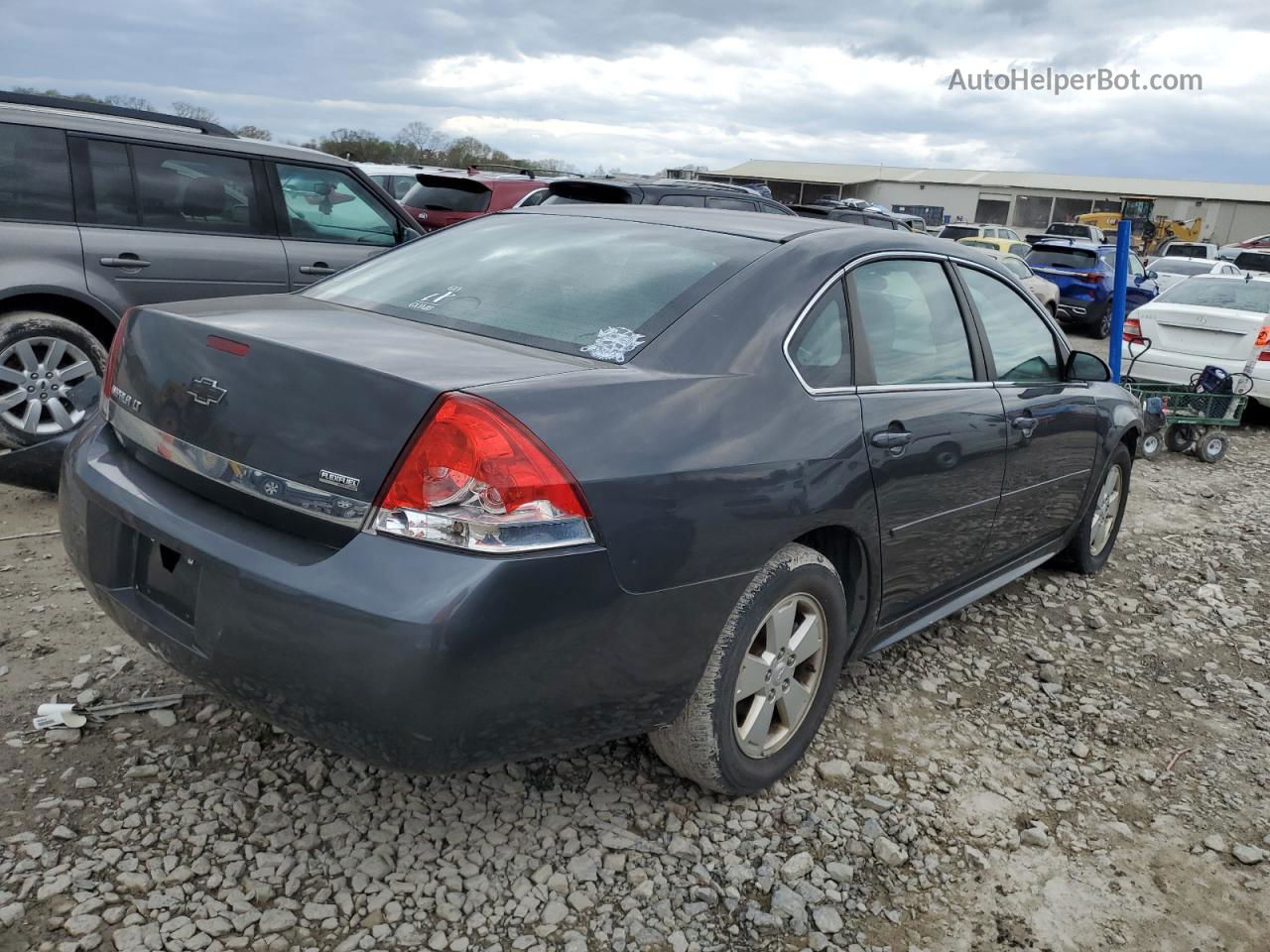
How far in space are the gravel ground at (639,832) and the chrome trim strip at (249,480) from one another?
0.92 metres

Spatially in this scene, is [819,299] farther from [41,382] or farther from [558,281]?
[41,382]

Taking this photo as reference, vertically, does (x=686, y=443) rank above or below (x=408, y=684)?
above

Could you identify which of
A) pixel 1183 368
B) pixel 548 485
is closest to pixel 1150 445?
pixel 1183 368

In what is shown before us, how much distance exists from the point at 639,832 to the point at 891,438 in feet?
4.34

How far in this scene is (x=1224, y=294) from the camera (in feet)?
32.9

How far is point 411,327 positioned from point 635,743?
141 cm

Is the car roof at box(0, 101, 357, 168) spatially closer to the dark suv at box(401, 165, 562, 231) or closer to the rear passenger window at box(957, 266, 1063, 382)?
the dark suv at box(401, 165, 562, 231)

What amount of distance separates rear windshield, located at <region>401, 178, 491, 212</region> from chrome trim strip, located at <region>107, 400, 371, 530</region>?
7.96 metres

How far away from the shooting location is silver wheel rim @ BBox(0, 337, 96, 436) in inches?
191

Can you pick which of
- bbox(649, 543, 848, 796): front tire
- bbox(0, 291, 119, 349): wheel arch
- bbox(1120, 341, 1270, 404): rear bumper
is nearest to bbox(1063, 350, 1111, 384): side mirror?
bbox(649, 543, 848, 796): front tire

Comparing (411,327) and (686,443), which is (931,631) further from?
(411,327)

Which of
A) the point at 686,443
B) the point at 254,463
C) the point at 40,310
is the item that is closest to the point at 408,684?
the point at 254,463

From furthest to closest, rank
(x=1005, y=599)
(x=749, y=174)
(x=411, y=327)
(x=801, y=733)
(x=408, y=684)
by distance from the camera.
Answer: (x=749, y=174) → (x=1005, y=599) → (x=801, y=733) → (x=411, y=327) → (x=408, y=684)

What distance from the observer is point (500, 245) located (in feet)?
10.4
